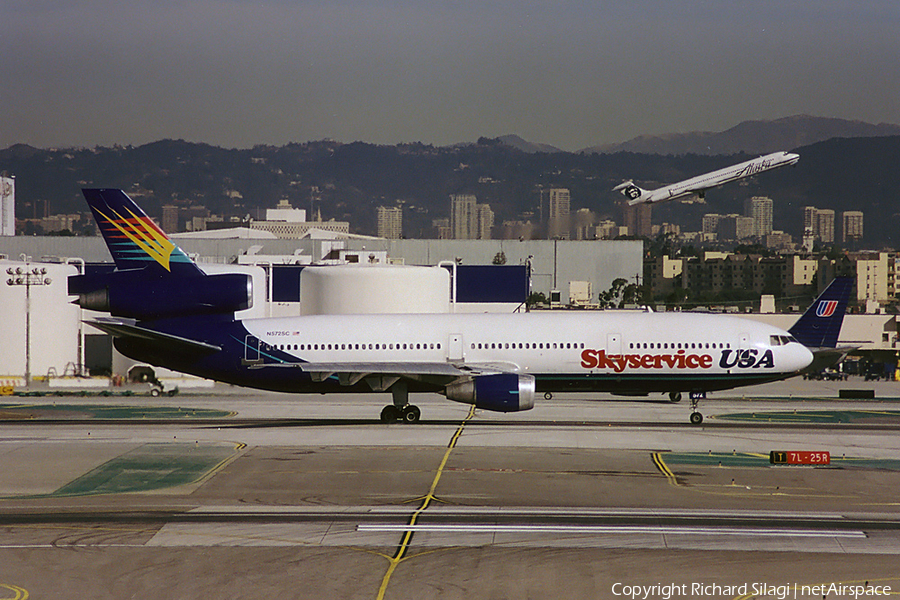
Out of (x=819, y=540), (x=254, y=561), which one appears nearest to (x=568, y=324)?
(x=819, y=540)

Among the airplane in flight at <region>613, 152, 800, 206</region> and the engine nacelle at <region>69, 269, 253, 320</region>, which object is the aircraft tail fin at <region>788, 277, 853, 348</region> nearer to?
the engine nacelle at <region>69, 269, 253, 320</region>

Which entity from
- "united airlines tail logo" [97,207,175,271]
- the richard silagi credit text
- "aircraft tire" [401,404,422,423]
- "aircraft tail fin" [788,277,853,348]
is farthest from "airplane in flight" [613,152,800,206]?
the richard silagi credit text

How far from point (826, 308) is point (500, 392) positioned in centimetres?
3259

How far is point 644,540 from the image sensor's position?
23094 millimetres

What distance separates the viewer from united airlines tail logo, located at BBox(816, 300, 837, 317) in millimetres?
64312

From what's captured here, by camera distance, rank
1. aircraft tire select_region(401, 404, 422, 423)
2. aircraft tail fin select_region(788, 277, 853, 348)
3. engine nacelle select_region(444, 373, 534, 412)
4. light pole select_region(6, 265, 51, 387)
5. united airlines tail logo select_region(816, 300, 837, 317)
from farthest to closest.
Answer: light pole select_region(6, 265, 51, 387) → united airlines tail logo select_region(816, 300, 837, 317) → aircraft tail fin select_region(788, 277, 853, 348) → aircraft tire select_region(401, 404, 422, 423) → engine nacelle select_region(444, 373, 534, 412)

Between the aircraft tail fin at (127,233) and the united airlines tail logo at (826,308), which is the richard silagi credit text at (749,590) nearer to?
the aircraft tail fin at (127,233)

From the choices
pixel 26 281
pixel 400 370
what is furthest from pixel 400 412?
pixel 26 281

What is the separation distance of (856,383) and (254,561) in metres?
72.7

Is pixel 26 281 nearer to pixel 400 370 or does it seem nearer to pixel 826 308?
pixel 400 370

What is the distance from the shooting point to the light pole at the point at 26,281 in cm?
7012

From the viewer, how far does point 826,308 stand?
6450 cm

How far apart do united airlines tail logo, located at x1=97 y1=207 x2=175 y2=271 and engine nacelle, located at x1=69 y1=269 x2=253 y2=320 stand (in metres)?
1.03

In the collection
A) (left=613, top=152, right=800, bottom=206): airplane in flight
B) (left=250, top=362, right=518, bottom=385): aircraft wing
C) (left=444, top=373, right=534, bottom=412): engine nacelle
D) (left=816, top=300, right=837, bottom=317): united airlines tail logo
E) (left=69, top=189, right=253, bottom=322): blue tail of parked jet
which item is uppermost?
(left=613, top=152, right=800, bottom=206): airplane in flight
